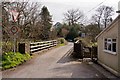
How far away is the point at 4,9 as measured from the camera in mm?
21781

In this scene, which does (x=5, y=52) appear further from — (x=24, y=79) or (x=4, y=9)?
(x=24, y=79)

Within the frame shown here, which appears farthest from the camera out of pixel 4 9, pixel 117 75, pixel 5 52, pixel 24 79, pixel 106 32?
pixel 4 9

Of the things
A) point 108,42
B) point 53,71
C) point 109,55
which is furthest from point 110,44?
point 53,71

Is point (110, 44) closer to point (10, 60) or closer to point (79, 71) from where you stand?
point (79, 71)

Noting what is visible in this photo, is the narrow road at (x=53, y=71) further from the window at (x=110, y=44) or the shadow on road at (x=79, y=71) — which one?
the window at (x=110, y=44)

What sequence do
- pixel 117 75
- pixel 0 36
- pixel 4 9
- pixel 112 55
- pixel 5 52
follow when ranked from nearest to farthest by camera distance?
pixel 117 75 < pixel 112 55 < pixel 5 52 < pixel 0 36 < pixel 4 9

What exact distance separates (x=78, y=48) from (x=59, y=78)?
10.9 meters

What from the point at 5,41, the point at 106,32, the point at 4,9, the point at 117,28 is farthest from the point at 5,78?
the point at 4,9

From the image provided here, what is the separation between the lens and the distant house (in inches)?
513

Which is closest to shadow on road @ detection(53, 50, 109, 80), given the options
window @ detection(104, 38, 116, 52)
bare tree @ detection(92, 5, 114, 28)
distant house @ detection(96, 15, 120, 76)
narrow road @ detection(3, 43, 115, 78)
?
narrow road @ detection(3, 43, 115, 78)

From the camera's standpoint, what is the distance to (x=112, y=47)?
14.5 meters

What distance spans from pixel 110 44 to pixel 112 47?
0.58m

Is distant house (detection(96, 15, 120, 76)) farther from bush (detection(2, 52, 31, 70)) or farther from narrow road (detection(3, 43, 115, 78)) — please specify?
bush (detection(2, 52, 31, 70))

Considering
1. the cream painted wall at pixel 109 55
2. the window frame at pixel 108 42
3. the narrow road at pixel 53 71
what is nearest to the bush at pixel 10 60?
the narrow road at pixel 53 71
